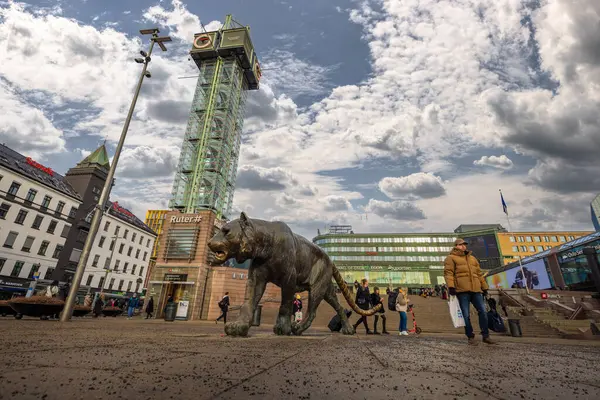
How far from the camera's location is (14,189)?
31.4 m

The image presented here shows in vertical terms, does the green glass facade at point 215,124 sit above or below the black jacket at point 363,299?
above

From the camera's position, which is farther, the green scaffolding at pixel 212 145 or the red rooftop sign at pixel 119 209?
the red rooftop sign at pixel 119 209

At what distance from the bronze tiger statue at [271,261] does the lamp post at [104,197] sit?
6.27m

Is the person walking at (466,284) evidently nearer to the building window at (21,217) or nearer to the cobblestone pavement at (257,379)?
the cobblestone pavement at (257,379)

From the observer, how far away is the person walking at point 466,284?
534 cm

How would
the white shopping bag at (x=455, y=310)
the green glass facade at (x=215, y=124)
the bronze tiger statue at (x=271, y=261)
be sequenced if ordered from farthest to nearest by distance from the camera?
the green glass facade at (x=215, y=124) → the white shopping bag at (x=455, y=310) → the bronze tiger statue at (x=271, y=261)

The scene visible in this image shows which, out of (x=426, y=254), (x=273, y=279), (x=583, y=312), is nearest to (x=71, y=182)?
(x=273, y=279)

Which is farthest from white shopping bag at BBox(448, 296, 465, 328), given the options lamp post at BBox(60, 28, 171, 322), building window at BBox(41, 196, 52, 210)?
building window at BBox(41, 196, 52, 210)

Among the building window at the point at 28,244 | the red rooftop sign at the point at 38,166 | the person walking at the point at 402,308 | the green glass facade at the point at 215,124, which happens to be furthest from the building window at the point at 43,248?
the person walking at the point at 402,308

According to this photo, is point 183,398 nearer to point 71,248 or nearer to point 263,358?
point 263,358

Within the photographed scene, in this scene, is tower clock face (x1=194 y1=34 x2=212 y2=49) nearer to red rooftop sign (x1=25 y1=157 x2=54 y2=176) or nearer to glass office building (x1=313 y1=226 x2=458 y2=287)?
red rooftop sign (x1=25 y1=157 x2=54 y2=176)

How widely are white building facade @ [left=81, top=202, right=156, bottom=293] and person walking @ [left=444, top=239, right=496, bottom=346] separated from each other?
41.3m

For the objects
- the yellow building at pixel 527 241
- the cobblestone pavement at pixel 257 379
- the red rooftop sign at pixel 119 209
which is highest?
the yellow building at pixel 527 241

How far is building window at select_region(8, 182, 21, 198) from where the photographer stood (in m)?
31.0
